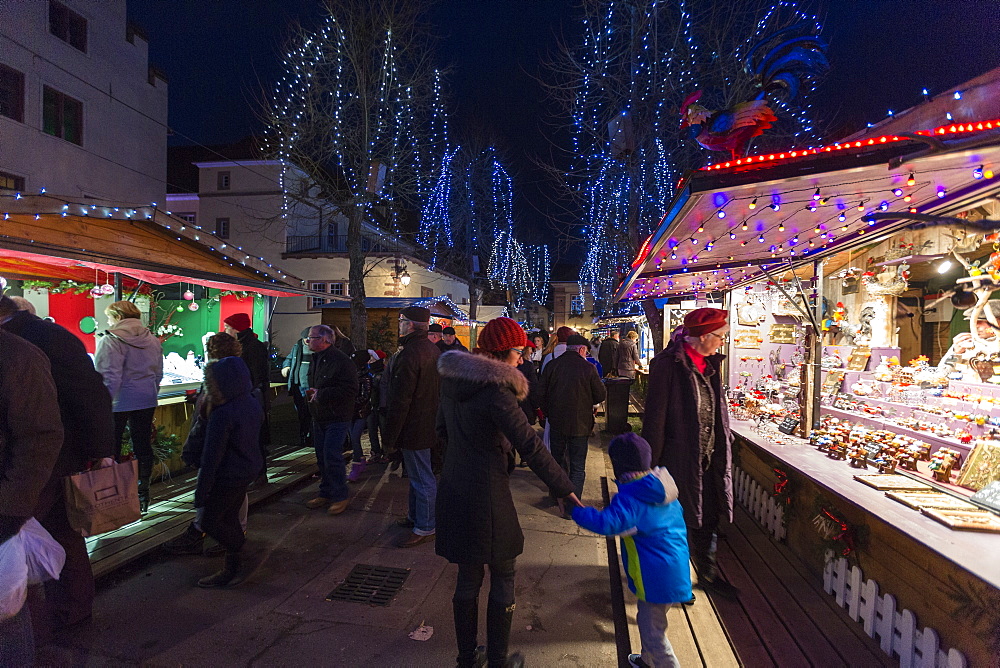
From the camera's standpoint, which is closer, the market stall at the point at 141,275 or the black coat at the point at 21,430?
the black coat at the point at 21,430

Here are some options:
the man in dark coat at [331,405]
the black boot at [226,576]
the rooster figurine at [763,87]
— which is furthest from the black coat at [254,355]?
the rooster figurine at [763,87]

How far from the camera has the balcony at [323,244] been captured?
24.2 m

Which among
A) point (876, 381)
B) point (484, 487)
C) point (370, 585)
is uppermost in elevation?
point (876, 381)

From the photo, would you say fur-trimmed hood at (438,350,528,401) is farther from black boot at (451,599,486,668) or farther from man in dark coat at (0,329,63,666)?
man in dark coat at (0,329,63,666)

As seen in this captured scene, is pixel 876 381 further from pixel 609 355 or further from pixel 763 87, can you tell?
pixel 609 355

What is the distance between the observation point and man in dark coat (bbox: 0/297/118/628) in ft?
8.76

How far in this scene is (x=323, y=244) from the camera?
81.0 ft

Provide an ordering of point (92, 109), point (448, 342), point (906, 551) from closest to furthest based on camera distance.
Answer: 1. point (906, 551)
2. point (448, 342)
3. point (92, 109)

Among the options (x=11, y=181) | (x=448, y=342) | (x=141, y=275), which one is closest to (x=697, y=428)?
(x=448, y=342)

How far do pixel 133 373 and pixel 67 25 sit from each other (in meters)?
16.8

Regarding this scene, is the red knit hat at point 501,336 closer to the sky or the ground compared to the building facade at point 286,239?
closer to the ground

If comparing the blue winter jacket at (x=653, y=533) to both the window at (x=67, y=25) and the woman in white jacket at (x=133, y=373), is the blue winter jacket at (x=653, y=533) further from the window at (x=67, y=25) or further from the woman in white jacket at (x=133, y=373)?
the window at (x=67, y=25)

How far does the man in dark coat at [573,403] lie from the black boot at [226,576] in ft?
10.5

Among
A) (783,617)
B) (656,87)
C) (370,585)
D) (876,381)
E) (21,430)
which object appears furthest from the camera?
(656,87)
